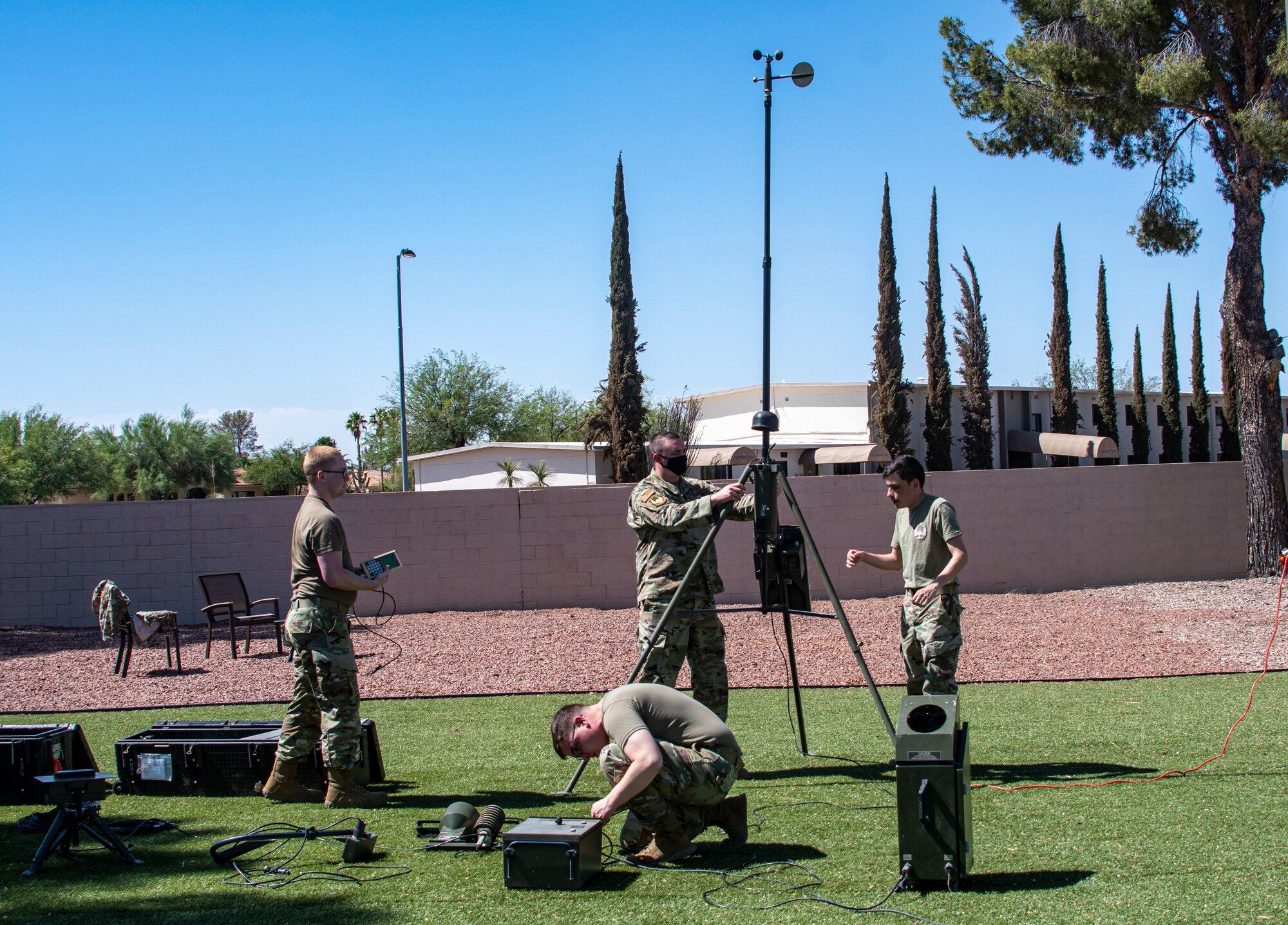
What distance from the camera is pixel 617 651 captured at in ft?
36.0

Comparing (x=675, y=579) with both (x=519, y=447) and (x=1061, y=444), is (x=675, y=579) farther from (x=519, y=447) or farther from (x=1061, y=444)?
(x=1061, y=444)

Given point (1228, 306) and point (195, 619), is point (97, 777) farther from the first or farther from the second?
point (1228, 306)

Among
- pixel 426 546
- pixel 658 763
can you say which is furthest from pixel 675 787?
pixel 426 546

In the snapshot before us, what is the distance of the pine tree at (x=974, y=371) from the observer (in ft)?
126

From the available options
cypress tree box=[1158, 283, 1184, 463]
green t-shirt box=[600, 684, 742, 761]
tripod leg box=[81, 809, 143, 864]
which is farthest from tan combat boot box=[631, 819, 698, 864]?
cypress tree box=[1158, 283, 1184, 463]

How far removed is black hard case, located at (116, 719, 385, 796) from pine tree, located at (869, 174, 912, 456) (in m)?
32.1

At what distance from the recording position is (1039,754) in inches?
243

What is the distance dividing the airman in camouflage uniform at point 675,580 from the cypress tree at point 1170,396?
42.2m

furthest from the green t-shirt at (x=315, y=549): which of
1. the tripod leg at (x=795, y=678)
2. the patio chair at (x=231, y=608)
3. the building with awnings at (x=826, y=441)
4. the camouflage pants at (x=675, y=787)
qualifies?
the building with awnings at (x=826, y=441)

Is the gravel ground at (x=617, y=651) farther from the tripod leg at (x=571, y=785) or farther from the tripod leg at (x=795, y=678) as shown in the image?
the tripod leg at (x=571, y=785)

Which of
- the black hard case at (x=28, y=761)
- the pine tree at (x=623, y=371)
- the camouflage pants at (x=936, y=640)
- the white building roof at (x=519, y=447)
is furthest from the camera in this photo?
the white building roof at (x=519, y=447)

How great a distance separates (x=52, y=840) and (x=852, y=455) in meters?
32.3

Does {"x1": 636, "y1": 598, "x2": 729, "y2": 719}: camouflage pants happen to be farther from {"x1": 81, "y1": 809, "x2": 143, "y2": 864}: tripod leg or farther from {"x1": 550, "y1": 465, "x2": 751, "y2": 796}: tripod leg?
{"x1": 81, "y1": 809, "x2": 143, "y2": 864}: tripod leg

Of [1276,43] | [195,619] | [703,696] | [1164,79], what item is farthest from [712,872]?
[1276,43]
